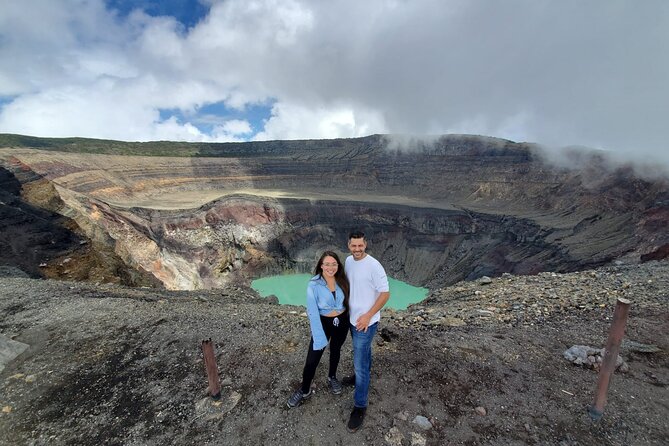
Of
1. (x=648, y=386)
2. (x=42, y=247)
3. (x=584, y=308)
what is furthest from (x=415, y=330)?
(x=42, y=247)

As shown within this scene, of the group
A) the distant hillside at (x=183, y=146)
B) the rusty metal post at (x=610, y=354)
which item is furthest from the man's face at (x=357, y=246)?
the distant hillside at (x=183, y=146)


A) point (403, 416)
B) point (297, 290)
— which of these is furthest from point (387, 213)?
point (403, 416)

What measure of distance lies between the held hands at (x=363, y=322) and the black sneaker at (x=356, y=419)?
1.06 metres

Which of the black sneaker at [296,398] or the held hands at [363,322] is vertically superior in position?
the held hands at [363,322]

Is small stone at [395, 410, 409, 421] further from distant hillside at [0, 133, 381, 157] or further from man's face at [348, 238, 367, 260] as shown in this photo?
distant hillside at [0, 133, 381, 157]

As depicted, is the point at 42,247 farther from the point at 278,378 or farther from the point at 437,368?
the point at 437,368

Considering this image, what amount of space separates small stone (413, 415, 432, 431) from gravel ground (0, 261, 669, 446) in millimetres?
13

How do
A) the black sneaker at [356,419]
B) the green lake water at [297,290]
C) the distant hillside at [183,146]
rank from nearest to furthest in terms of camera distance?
1. the black sneaker at [356,419]
2. the green lake water at [297,290]
3. the distant hillside at [183,146]

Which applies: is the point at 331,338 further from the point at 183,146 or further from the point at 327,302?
the point at 183,146

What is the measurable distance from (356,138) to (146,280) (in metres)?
49.4

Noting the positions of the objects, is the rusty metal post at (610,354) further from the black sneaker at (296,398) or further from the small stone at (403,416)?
the black sneaker at (296,398)

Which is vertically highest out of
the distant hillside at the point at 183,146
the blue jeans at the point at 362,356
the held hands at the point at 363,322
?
the distant hillside at the point at 183,146

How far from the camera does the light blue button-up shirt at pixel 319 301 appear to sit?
337cm

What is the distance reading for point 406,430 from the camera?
355 centimetres
